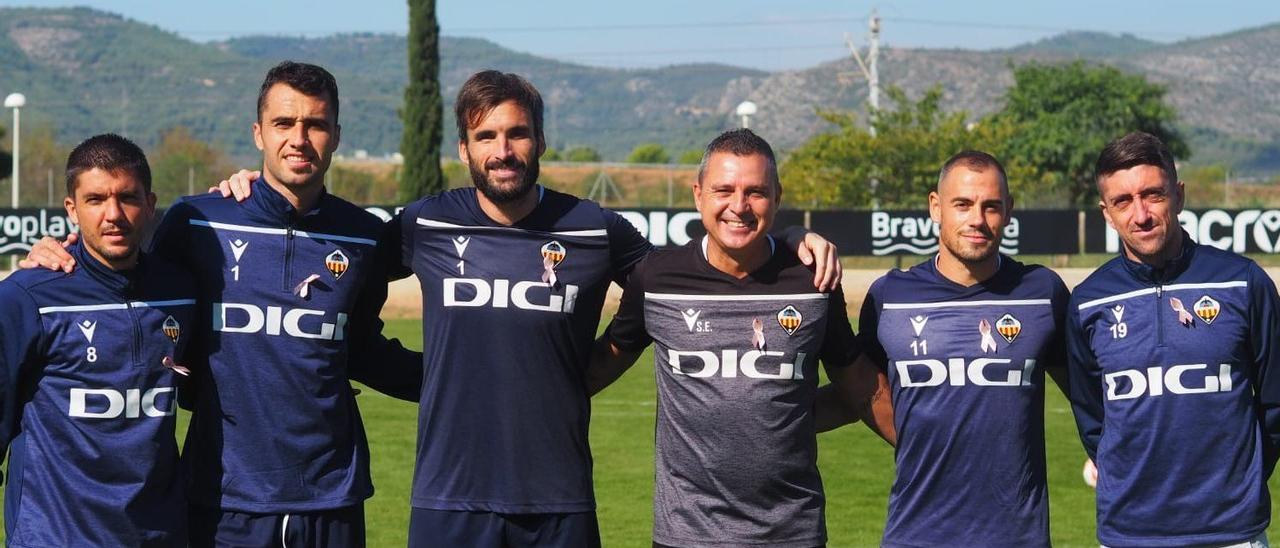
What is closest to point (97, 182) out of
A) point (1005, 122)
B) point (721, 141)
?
point (721, 141)

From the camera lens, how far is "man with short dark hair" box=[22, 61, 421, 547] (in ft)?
15.6

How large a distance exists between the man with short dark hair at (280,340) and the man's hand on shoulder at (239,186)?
0.09 ft

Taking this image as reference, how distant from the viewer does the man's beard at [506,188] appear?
15.9 feet

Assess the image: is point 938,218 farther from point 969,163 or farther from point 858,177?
point 858,177

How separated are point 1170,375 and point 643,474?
233 inches

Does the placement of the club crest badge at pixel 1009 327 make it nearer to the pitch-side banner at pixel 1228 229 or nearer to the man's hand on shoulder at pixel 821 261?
the man's hand on shoulder at pixel 821 261

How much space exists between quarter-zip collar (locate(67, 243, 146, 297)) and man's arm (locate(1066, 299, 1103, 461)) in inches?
116

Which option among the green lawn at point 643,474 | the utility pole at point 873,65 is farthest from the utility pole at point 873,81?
the green lawn at point 643,474

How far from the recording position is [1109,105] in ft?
180

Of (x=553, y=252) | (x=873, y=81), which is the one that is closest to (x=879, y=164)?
(x=873, y=81)

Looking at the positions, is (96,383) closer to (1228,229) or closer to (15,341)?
(15,341)

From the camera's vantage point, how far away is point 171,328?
4.68 metres

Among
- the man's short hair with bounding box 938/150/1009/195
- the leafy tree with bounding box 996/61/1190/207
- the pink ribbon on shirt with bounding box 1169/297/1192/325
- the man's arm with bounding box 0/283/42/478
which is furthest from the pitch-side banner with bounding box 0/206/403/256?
the leafy tree with bounding box 996/61/1190/207

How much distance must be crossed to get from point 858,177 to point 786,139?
150843mm
